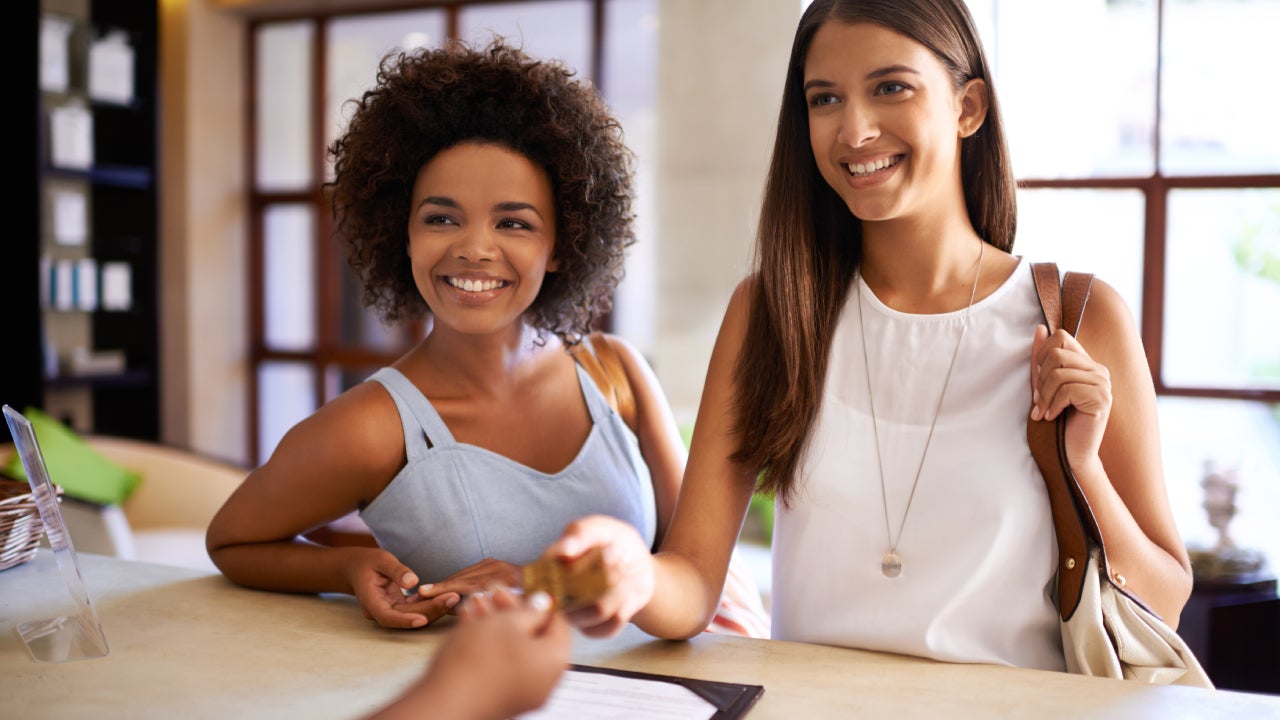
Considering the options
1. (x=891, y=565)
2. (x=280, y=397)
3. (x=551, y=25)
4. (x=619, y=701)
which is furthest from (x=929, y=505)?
(x=280, y=397)

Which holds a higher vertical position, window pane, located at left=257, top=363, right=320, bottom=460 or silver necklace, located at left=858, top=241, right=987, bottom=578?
silver necklace, located at left=858, top=241, right=987, bottom=578

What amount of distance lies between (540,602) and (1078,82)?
4559 millimetres

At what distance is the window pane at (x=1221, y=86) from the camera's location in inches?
174

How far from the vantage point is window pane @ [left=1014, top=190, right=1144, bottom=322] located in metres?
4.68

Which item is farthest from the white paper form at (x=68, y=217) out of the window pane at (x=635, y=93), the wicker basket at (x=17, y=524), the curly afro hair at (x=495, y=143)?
the wicker basket at (x=17, y=524)

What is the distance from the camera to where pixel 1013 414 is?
1.49m

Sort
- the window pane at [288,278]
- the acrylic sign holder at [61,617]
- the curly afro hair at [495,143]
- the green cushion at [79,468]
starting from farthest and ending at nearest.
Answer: the window pane at [288,278] → the green cushion at [79,468] → the curly afro hair at [495,143] → the acrylic sign holder at [61,617]

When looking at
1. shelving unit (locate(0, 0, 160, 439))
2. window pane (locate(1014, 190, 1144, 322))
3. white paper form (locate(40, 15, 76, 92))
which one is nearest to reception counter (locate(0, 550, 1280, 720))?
window pane (locate(1014, 190, 1144, 322))

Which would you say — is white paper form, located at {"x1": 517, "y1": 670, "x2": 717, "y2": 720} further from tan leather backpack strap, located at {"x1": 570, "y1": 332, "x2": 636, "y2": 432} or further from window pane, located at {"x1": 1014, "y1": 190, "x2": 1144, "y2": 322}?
window pane, located at {"x1": 1014, "y1": 190, "x2": 1144, "y2": 322}

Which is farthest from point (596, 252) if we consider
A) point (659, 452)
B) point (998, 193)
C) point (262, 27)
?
point (262, 27)

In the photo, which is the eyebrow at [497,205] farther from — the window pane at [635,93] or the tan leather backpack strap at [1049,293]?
the window pane at [635,93]

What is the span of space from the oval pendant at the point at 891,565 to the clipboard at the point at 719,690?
1.17 ft

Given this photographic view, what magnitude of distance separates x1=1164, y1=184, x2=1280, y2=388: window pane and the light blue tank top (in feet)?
12.6

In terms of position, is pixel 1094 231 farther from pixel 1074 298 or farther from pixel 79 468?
pixel 79 468
